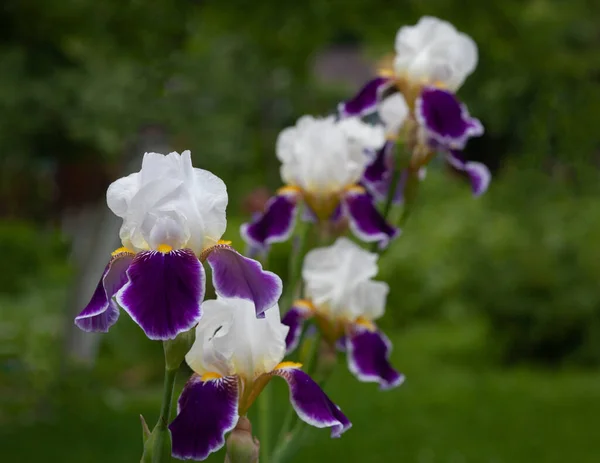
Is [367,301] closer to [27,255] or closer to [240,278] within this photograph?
[240,278]

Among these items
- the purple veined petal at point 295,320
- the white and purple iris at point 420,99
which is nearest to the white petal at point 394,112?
the white and purple iris at point 420,99

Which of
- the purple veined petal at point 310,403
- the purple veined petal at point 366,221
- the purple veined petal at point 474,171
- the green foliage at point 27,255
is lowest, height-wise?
the green foliage at point 27,255

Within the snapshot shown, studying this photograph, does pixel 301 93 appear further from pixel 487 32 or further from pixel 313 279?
pixel 313 279

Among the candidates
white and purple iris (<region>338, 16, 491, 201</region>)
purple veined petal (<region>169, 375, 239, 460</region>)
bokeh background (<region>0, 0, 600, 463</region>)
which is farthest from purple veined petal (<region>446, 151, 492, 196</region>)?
bokeh background (<region>0, 0, 600, 463</region>)

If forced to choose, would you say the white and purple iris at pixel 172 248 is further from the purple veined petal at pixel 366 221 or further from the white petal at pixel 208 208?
the purple veined petal at pixel 366 221

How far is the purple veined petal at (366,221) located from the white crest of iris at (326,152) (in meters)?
0.03

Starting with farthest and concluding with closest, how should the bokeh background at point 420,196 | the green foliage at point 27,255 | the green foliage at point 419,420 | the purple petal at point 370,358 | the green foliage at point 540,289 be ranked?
the green foliage at point 27,255 → the green foliage at point 540,289 → the green foliage at point 419,420 → the bokeh background at point 420,196 → the purple petal at point 370,358

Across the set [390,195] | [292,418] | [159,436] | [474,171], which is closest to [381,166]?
[390,195]

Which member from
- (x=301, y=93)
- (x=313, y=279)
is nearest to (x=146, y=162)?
(x=313, y=279)

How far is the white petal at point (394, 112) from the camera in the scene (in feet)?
4.99

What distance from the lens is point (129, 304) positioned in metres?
0.82

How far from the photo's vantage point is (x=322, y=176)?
1471 mm

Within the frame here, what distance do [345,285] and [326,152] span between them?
245mm

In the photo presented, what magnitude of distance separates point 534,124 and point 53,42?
2706 mm
